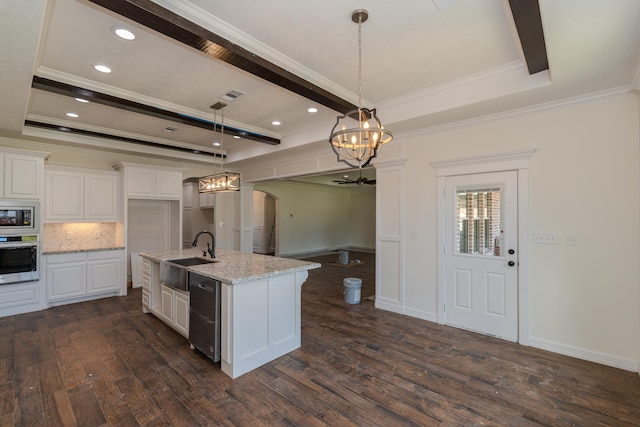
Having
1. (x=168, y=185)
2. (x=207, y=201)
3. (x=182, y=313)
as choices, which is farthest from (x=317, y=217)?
(x=182, y=313)

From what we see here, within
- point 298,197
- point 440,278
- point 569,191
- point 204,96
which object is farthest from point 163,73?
point 298,197

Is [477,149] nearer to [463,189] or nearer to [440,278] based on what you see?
[463,189]

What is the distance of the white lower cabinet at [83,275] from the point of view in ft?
15.8

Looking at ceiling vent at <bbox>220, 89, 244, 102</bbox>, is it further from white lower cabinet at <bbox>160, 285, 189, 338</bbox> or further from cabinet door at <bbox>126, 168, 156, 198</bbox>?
cabinet door at <bbox>126, 168, 156, 198</bbox>

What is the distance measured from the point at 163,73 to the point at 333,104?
1866 millimetres

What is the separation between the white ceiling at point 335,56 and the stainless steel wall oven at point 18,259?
1631mm

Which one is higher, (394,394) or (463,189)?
(463,189)

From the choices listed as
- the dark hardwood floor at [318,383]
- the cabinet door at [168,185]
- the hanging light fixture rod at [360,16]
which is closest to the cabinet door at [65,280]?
the dark hardwood floor at [318,383]

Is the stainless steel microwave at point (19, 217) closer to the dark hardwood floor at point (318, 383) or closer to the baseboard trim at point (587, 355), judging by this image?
the dark hardwood floor at point (318, 383)

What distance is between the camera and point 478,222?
12.6 ft

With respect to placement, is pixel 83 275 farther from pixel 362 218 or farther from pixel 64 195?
pixel 362 218

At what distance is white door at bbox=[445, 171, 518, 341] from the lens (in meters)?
3.55

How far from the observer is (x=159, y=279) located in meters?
4.11

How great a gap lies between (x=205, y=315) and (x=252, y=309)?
520 millimetres
